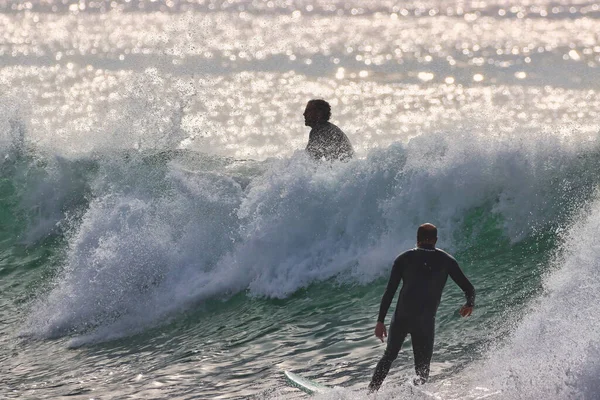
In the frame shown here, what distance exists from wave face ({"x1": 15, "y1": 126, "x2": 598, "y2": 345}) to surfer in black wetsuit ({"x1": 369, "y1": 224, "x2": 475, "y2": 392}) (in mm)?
4559

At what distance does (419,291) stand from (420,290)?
14mm

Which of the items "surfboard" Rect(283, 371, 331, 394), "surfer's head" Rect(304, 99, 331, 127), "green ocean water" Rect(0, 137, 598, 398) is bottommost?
"surfboard" Rect(283, 371, 331, 394)

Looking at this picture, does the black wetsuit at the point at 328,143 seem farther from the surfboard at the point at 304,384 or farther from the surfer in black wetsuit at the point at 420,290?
the surfer in black wetsuit at the point at 420,290

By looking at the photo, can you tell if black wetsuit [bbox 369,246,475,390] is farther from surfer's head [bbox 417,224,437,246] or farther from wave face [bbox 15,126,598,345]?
wave face [bbox 15,126,598,345]

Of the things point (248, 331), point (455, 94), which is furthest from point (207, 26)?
point (248, 331)

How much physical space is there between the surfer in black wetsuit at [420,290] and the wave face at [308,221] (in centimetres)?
456

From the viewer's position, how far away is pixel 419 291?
31.5ft

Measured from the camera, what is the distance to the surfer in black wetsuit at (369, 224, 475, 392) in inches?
378

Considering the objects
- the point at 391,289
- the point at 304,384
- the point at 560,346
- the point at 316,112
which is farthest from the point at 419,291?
the point at 316,112

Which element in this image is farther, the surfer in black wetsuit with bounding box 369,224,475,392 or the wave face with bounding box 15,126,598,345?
the wave face with bounding box 15,126,598,345

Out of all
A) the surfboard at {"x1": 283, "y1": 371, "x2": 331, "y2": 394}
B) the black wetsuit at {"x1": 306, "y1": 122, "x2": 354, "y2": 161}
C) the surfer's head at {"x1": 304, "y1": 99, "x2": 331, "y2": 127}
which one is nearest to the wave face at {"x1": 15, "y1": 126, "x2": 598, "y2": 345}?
the black wetsuit at {"x1": 306, "y1": 122, "x2": 354, "y2": 161}

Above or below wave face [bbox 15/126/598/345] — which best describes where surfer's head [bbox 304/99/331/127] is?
above

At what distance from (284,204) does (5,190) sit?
6.43 metres

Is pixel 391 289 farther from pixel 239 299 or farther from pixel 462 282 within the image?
pixel 239 299
